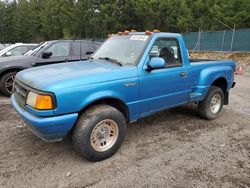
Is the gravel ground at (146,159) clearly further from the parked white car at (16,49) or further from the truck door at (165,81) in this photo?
the parked white car at (16,49)

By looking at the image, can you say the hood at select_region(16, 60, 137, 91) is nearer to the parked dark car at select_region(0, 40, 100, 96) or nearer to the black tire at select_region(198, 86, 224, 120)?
the black tire at select_region(198, 86, 224, 120)

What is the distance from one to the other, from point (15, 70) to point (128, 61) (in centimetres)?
472

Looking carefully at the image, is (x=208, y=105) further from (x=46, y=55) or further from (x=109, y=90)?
(x=46, y=55)

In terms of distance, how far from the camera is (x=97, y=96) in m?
3.86

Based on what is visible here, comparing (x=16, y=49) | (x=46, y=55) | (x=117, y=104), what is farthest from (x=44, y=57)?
(x=117, y=104)

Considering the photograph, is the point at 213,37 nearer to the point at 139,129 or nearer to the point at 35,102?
the point at 139,129

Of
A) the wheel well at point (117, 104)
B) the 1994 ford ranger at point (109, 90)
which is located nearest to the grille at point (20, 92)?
the 1994 ford ranger at point (109, 90)

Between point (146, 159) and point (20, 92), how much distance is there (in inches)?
85.6

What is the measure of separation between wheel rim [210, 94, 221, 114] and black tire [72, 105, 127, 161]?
289 centimetres

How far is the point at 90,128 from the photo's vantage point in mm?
3818

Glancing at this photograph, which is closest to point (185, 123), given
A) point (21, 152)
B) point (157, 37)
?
point (157, 37)

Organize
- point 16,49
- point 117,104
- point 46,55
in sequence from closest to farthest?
point 117,104, point 46,55, point 16,49

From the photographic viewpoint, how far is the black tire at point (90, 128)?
3791mm

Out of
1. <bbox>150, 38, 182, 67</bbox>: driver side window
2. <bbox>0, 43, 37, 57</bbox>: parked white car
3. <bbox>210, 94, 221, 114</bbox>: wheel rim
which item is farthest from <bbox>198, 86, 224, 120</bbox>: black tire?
<bbox>0, 43, 37, 57</bbox>: parked white car
